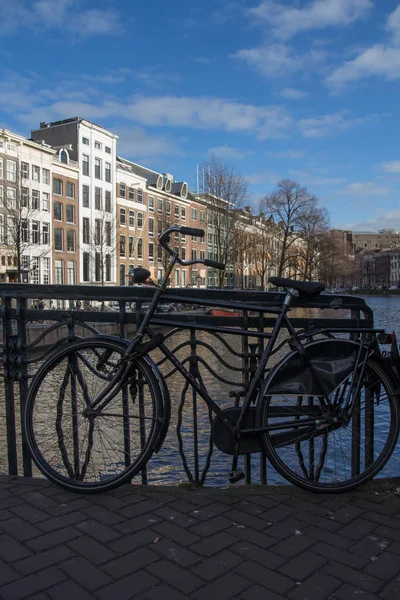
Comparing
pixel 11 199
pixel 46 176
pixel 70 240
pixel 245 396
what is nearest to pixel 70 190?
pixel 46 176

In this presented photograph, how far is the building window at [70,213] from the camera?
44.0 metres

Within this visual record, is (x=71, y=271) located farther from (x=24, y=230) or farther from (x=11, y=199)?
(x=24, y=230)

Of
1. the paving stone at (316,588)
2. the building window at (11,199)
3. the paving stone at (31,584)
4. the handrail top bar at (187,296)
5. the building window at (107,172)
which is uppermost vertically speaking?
A: the building window at (107,172)

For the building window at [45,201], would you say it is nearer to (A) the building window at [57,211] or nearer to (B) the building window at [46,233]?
(A) the building window at [57,211]

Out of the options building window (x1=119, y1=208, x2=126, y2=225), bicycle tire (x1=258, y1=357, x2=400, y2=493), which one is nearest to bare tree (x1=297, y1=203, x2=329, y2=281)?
building window (x1=119, y1=208, x2=126, y2=225)

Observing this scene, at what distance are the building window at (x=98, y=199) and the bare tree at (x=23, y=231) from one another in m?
7.31

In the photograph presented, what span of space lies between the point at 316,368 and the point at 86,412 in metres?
1.44

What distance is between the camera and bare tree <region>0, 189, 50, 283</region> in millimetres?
30484

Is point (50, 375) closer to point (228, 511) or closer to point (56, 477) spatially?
point (56, 477)

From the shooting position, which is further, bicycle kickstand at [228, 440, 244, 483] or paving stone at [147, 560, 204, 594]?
bicycle kickstand at [228, 440, 244, 483]

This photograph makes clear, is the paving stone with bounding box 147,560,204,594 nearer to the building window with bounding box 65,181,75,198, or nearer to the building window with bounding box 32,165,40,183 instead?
the building window with bounding box 32,165,40,183

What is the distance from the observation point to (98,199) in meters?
48.2

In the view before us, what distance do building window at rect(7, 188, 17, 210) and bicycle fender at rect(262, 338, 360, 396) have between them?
31930 mm

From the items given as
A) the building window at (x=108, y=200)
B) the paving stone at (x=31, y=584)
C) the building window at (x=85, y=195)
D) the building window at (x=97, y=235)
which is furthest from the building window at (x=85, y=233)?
the paving stone at (x=31, y=584)
